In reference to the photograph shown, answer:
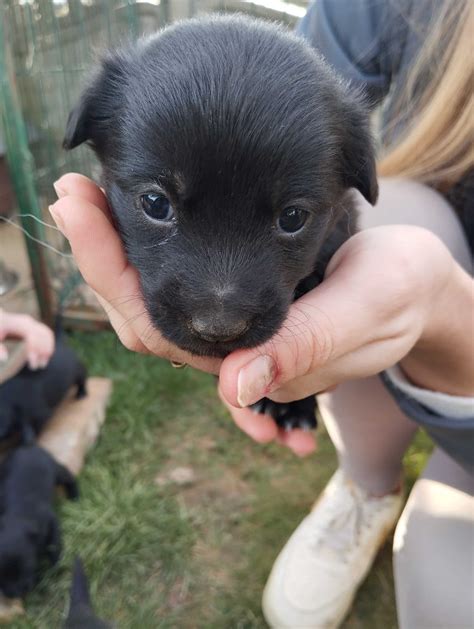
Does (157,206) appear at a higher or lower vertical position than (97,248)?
higher

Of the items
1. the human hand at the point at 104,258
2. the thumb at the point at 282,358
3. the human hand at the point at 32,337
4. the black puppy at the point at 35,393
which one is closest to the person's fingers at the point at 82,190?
the human hand at the point at 104,258

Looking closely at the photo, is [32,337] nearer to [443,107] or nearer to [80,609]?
[80,609]

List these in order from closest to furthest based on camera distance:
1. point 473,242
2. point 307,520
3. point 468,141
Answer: point 468,141 → point 473,242 → point 307,520

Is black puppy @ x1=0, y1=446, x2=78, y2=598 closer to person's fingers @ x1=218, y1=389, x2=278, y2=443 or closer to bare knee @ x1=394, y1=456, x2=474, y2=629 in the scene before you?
person's fingers @ x1=218, y1=389, x2=278, y2=443

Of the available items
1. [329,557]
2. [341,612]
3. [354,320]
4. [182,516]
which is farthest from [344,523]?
[354,320]

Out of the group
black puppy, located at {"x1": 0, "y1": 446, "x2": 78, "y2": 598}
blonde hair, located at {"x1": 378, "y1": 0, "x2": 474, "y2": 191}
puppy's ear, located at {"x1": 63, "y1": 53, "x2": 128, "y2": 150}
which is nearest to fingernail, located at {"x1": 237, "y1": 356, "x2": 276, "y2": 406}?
puppy's ear, located at {"x1": 63, "y1": 53, "x2": 128, "y2": 150}

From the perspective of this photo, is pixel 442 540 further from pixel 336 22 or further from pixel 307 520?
pixel 336 22

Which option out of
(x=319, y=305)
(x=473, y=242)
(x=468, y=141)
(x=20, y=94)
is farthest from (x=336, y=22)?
(x=20, y=94)

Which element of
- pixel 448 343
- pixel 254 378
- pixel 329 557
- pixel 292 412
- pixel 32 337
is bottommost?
pixel 329 557
